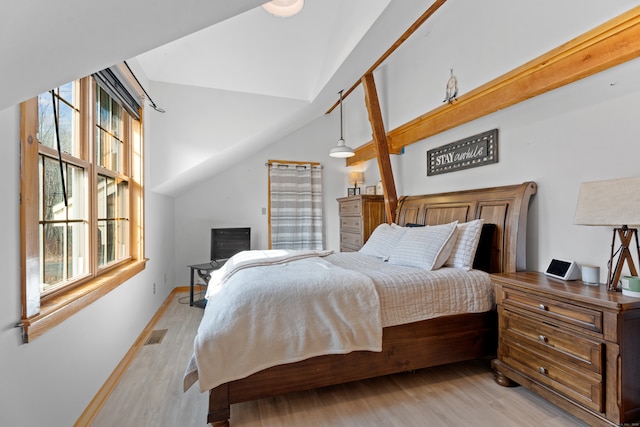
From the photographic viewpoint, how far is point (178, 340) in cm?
265

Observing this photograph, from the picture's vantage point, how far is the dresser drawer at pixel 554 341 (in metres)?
1.46

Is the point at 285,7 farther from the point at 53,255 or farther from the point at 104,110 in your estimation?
the point at 53,255

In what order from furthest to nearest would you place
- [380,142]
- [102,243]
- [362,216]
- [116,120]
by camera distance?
[362,216], [380,142], [116,120], [102,243]

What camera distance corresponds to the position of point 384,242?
9.41ft

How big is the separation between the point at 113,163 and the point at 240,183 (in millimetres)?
2444

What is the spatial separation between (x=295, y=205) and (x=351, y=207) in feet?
3.81

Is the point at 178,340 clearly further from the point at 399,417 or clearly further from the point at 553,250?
the point at 553,250

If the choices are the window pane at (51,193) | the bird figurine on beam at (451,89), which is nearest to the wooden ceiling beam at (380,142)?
the bird figurine on beam at (451,89)

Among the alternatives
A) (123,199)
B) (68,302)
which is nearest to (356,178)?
(123,199)

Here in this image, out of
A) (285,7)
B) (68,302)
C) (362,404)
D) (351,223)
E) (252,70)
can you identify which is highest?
(285,7)

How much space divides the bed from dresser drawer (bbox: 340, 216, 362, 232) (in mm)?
1419

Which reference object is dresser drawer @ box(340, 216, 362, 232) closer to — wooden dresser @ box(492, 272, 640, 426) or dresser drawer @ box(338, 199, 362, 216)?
dresser drawer @ box(338, 199, 362, 216)

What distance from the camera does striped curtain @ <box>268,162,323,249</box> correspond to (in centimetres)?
495

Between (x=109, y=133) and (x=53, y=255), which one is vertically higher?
(x=109, y=133)
